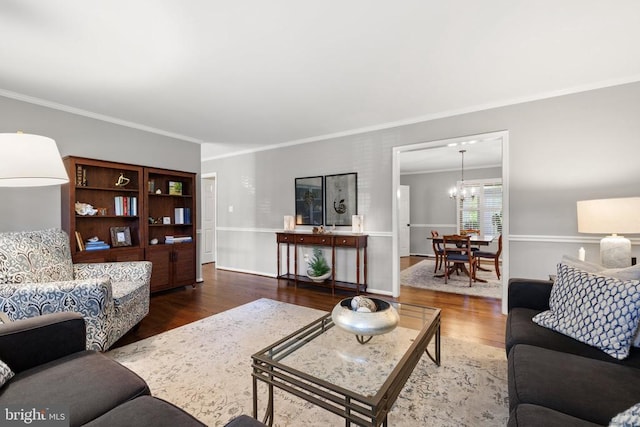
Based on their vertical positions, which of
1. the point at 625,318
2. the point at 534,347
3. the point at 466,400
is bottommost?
the point at 466,400

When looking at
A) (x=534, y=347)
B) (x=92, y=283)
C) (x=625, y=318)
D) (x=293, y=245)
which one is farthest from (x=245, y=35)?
(x=293, y=245)

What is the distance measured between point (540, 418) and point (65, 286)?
269 centimetres

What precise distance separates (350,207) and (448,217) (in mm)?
4249

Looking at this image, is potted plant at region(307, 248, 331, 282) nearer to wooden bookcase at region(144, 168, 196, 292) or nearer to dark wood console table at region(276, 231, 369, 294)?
dark wood console table at region(276, 231, 369, 294)

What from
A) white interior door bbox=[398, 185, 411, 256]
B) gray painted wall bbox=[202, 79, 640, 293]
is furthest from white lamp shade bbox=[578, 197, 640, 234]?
white interior door bbox=[398, 185, 411, 256]

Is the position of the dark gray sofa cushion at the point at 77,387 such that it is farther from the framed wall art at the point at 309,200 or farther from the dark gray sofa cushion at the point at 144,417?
the framed wall art at the point at 309,200

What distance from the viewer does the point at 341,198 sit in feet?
14.3

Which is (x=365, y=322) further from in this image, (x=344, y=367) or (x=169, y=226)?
(x=169, y=226)

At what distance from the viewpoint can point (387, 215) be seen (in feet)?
13.0

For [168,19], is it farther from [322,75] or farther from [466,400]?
[466,400]

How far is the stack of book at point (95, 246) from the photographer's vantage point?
10.8ft

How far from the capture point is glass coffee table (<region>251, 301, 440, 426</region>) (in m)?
1.14

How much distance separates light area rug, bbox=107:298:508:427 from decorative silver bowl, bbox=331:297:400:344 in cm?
46

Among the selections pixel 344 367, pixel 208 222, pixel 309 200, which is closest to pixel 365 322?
pixel 344 367
